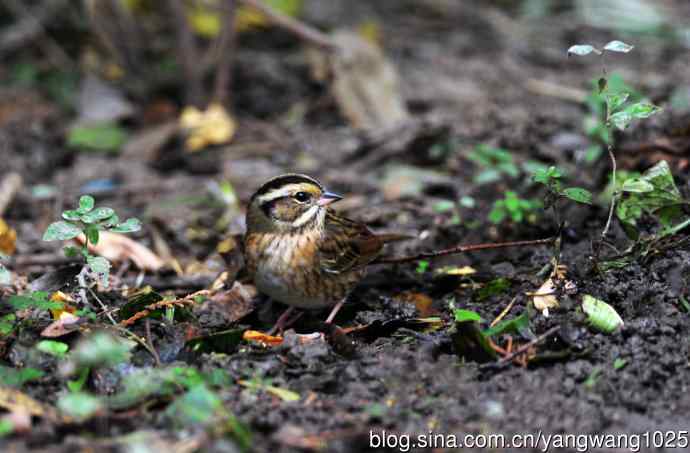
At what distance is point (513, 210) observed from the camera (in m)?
5.34

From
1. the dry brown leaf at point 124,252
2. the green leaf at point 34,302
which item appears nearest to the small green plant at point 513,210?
the dry brown leaf at point 124,252

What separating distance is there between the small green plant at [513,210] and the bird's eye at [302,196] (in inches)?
46.0

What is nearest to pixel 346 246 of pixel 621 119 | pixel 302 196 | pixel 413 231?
pixel 302 196

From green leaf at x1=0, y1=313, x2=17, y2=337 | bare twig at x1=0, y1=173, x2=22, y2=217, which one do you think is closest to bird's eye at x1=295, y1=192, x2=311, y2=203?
green leaf at x1=0, y1=313, x2=17, y2=337

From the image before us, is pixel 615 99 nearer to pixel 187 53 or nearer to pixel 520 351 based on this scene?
pixel 520 351

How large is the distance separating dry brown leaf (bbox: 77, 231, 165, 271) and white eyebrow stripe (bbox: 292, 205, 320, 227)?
1.04 m

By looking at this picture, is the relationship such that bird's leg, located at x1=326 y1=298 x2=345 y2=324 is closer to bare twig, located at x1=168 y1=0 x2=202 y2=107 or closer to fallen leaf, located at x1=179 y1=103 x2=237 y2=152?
fallen leaf, located at x1=179 y1=103 x2=237 y2=152

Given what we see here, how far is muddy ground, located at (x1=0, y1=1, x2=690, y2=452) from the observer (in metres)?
3.30

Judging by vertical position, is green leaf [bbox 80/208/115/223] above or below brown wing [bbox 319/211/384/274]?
above

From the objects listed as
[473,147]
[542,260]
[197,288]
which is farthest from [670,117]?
[197,288]

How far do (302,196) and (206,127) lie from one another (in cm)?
298

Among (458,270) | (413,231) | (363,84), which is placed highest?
(363,84)

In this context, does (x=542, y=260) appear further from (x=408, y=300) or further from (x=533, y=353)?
(x=533, y=353)

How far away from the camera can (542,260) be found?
477 cm
